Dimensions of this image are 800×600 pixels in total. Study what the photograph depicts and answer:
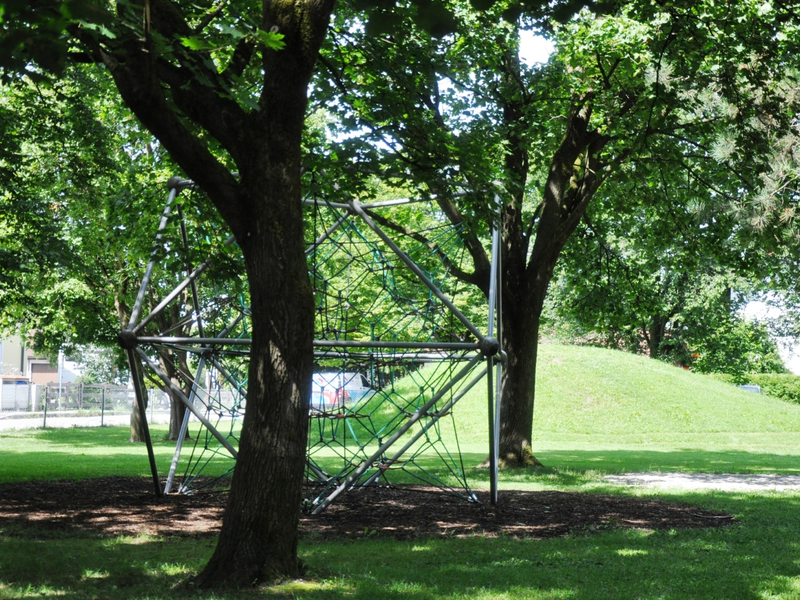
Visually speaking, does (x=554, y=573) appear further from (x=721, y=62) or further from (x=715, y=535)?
(x=721, y=62)

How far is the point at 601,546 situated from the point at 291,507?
10.0 feet

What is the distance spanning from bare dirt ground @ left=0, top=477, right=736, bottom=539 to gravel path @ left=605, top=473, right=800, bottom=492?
7.61 feet

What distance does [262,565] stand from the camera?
18.0 ft

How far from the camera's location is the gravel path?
12617 millimetres

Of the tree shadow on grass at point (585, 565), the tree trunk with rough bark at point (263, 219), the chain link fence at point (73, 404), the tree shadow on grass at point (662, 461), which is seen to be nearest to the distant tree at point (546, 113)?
the tree trunk with rough bark at point (263, 219)

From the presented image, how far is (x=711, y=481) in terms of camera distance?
45.1 feet

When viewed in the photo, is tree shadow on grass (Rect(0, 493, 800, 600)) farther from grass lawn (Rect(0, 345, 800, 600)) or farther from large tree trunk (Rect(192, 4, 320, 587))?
large tree trunk (Rect(192, 4, 320, 587))

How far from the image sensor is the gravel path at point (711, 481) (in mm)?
12617

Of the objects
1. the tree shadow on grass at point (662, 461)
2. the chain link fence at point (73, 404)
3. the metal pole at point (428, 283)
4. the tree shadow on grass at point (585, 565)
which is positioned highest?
the metal pole at point (428, 283)

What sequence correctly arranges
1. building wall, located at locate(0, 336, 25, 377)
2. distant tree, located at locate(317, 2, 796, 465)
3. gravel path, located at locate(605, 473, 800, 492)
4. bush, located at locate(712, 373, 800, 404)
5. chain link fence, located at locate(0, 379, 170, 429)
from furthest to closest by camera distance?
building wall, located at locate(0, 336, 25, 377) → bush, located at locate(712, 373, 800, 404) → chain link fence, located at locate(0, 379, 170, 429) → gravel path, located at locate(605, 473, 800, 492) → distant tree, located at locate(317, 2, 796, 465)

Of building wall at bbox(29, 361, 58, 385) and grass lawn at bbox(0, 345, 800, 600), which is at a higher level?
grass lawn at bbox(0, 345, 800, 600)

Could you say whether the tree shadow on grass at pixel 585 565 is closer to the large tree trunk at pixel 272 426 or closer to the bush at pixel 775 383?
the large tree trunk at pixel 272 426

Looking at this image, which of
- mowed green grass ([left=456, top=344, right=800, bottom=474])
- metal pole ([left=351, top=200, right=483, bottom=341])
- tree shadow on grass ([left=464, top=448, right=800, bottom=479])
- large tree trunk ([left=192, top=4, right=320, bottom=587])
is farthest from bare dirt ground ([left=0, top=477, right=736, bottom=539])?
mowed green grass ([left=456, top=344, right=800, bottom=474])

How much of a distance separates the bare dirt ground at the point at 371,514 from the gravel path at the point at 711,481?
7.61ft
